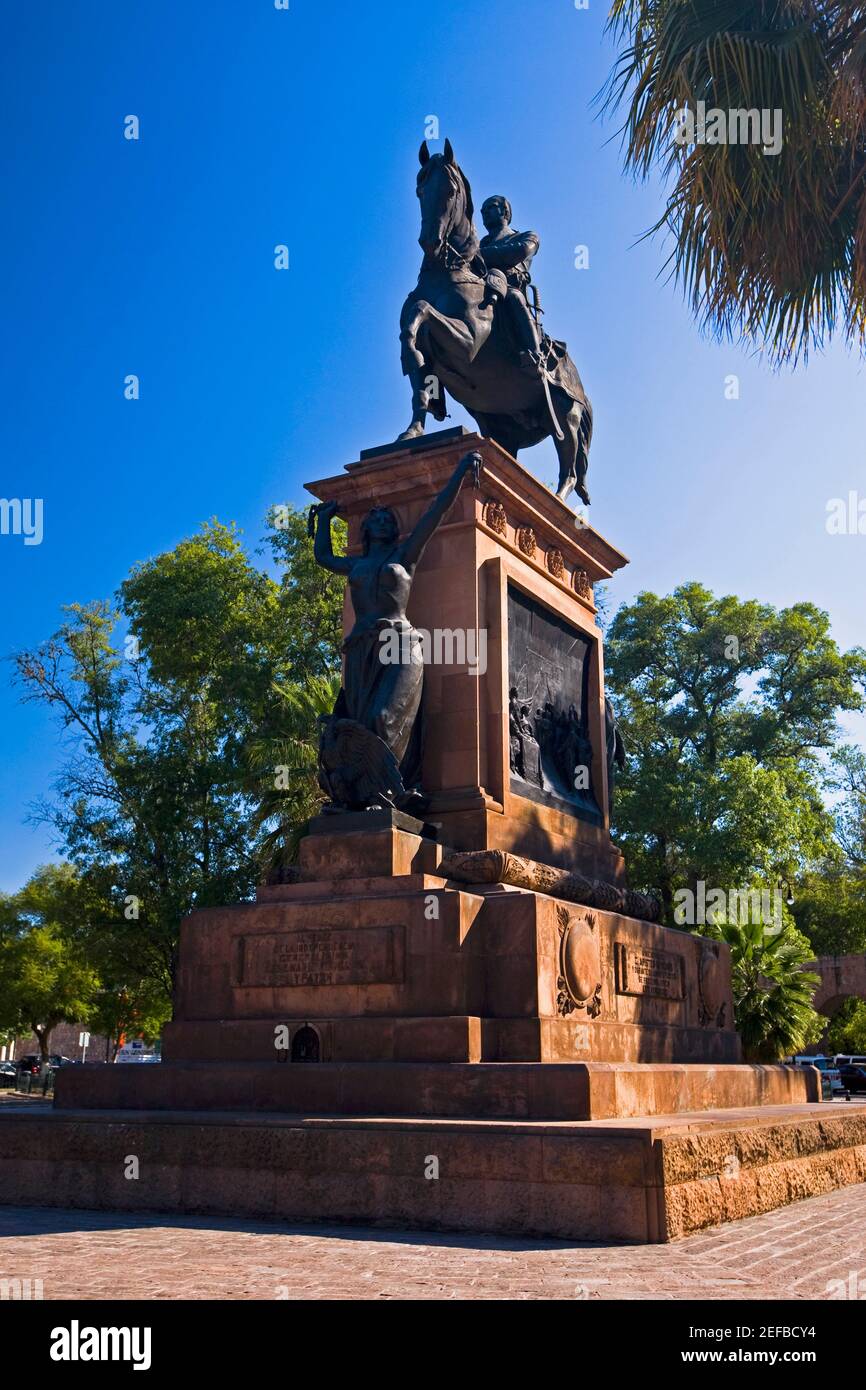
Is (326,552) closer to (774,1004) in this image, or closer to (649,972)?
(649,972)

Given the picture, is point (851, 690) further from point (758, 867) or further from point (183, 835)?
point (183, 835)

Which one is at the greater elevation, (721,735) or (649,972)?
(721,735)

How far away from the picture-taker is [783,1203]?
27.7ft

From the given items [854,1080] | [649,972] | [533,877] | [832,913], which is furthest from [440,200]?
[832,913]

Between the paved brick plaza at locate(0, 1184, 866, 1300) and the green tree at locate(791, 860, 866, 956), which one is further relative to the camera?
the green tree at locate(791, 860, 866, 956)

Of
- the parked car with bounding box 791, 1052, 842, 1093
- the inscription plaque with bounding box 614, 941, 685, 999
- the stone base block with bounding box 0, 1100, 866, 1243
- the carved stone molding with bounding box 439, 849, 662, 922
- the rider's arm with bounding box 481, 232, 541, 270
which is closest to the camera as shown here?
the stone base block with bounding box 0, 1100, 866, 1243

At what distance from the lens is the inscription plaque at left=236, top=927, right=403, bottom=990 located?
916cm

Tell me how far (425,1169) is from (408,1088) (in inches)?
47.1

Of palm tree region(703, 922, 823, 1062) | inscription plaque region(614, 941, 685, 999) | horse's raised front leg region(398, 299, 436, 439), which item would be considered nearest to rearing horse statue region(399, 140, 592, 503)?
horse's raised front leg region(398, 299, 436, 439)

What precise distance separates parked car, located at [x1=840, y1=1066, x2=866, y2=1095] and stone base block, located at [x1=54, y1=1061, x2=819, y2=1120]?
3221 centimetres

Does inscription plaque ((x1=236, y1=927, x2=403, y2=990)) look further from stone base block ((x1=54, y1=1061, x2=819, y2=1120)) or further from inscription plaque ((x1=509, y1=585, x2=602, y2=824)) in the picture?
inscription plaque ((x1=509, y1=585, x2=602, y2=824))

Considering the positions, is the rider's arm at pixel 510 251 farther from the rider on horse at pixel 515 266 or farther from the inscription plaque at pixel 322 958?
the inscription plaque at pixel 322 958

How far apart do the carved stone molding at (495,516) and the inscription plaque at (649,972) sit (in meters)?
4.00

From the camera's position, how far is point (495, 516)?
12.0m
